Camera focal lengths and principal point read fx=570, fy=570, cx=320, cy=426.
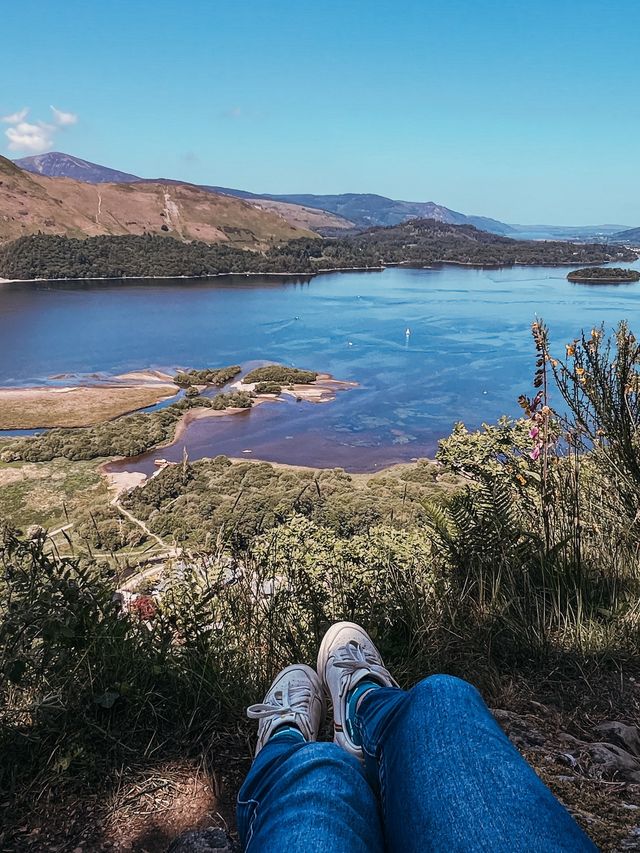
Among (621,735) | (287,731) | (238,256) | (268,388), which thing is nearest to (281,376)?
(268,388)

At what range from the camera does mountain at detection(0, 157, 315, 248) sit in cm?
9875

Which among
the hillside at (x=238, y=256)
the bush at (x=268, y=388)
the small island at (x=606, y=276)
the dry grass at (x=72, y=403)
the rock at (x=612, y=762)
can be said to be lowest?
the dry grass at (x=72, y=403)

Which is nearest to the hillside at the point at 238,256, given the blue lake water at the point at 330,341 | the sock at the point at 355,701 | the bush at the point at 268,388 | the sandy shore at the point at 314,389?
the blue lake water at the point at 330,341

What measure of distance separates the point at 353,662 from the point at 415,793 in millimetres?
630

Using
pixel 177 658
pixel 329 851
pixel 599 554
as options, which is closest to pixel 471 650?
pixel 599 554

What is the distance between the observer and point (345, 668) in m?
1.65

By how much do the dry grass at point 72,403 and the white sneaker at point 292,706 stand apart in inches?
1259

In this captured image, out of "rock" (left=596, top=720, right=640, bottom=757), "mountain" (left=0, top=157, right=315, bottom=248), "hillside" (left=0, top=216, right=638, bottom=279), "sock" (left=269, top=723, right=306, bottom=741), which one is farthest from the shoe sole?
"mountain" (left=0, top=157, right=315, bottom=248)

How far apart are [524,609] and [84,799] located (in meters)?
1.54

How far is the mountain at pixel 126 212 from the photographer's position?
98750 mm

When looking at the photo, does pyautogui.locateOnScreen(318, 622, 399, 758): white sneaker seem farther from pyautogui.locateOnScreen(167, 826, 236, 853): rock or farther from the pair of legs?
pyautogui.locateOnScreen(167, 826, 236, 853): rock

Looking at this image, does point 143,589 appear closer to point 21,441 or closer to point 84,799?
point 84,799

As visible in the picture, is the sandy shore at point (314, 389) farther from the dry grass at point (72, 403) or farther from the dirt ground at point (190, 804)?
the dirt ground at point (190, 804)

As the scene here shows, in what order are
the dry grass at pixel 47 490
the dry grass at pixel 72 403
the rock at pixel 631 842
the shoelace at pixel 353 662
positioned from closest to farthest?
the rock at pixel 631 842 < the shoelace at pixel 353 662 < the dry grass at pixel 47 490 < the dry grass at pixel 72 403
